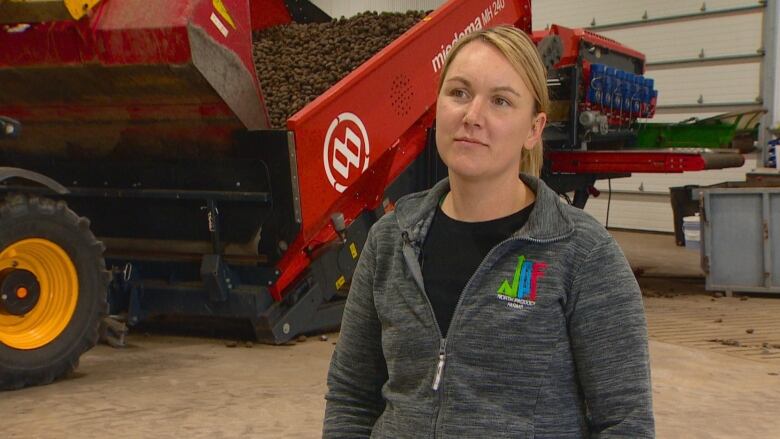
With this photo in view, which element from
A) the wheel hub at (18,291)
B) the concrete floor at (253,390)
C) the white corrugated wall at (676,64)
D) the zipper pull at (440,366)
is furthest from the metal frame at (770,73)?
the zipper pull at (440,366)

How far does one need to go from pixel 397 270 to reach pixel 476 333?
0.19 m

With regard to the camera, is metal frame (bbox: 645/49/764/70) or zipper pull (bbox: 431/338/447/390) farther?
Answer: metal frame (bbox: 645/49/764/70)

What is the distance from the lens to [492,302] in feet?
4.98

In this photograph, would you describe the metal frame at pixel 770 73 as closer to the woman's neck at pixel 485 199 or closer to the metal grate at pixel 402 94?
the metal grate at pixel 402 94

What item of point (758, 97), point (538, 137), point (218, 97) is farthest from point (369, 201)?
point (758, 97)

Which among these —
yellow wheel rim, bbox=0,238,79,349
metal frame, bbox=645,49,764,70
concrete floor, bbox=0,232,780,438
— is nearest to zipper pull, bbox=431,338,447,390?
concrete floor, bbox=0,232,780,438

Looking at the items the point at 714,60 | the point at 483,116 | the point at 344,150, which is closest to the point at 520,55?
the point at 483,116

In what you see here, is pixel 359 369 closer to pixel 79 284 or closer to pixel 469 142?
pixel 469 142

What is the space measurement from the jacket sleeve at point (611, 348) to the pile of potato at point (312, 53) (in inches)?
147

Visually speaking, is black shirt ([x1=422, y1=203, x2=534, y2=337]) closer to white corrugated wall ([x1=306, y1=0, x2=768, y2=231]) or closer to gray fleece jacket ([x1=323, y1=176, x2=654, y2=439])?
gray fleece jacket ([x1=323, y1=176, x2=654, y2=439])

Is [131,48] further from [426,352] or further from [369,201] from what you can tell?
[426,352]

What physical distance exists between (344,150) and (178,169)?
35.6 inches

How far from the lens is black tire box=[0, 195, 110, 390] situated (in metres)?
4.20

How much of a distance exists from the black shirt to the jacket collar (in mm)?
28
